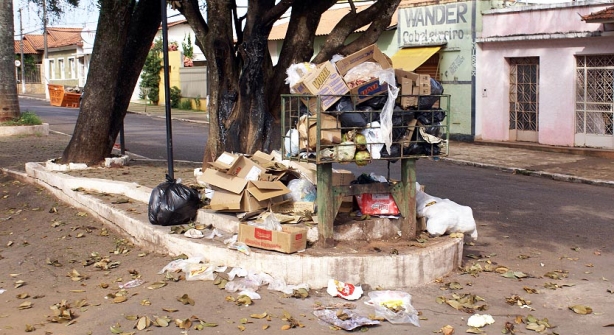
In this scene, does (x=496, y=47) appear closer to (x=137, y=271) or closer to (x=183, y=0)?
(x=183, y=0)

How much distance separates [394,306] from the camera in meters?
5.77

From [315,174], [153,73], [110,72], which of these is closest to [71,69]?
[153,73]

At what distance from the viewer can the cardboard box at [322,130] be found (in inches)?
241

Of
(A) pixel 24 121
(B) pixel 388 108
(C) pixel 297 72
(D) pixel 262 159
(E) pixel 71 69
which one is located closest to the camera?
(B) pixel 388 108

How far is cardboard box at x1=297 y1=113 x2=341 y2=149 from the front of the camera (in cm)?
613

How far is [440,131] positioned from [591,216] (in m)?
4.28

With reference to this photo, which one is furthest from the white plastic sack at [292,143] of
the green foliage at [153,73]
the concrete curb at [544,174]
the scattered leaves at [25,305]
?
the green foliage at [153,73]

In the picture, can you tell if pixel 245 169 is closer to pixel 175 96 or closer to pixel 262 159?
pixel 262 159

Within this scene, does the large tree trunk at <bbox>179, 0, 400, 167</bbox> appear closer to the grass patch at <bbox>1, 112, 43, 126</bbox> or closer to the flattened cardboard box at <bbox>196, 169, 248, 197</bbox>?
the flattened cardboard box at <bbox>196, 169, 248, 197</bbox>

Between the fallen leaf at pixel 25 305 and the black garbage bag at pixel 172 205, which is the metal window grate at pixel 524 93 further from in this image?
the fallen leaf at pixel 25 305

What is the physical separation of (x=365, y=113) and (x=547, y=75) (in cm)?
1320

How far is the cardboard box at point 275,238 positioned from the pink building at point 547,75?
12.3 metres

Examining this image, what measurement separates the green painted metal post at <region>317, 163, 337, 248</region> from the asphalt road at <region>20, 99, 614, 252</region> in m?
2.98

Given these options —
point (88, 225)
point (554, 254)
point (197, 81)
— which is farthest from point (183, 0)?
point (197, 81)
